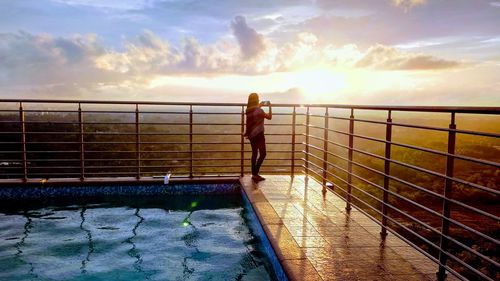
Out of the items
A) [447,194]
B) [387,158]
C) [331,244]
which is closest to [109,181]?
[331,244]

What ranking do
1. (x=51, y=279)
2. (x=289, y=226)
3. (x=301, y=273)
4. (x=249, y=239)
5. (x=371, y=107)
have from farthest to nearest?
(x=249, y=239) < (x=289, y=226) < (x=371, y=107) < (x=51, y=279) < (x=301, y=273)

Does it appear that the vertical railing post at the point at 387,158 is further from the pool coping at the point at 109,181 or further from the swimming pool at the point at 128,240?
the pool coping at the point at 109,181

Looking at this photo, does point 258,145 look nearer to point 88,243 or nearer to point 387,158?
point 88,243

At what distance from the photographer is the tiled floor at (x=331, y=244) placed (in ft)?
10.2

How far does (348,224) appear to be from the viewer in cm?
446

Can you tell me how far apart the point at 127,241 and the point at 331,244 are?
237 cm

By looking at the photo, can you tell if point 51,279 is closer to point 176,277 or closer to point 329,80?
point 176,277

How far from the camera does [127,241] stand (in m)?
4.69

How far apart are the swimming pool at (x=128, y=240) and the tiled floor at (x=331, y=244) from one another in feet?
1.12

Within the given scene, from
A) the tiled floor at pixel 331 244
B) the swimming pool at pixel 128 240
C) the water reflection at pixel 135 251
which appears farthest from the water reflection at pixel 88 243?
the tiled floor at pixel 331 244

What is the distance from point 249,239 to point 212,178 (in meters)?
2.77

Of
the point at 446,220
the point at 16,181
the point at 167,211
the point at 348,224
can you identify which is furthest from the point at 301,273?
the point at 16,181

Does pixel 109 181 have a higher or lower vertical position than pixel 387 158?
lower

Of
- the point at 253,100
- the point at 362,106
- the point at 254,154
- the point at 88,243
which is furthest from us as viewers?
the point at 254,154
